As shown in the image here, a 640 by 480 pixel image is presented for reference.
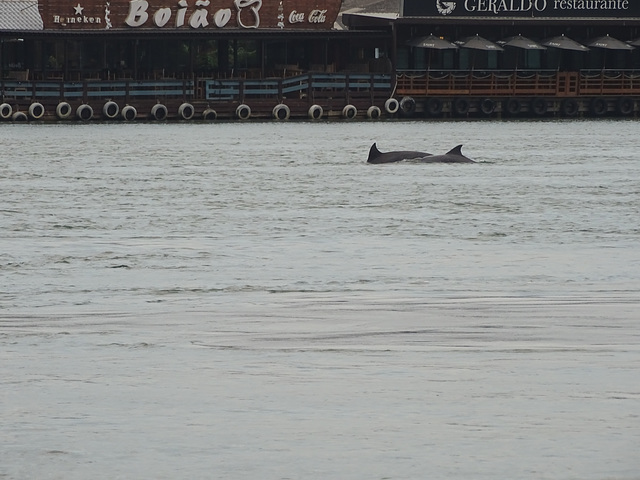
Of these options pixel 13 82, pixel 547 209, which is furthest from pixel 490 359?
pixel 13 82

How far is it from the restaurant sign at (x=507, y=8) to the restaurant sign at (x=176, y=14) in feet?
12.7

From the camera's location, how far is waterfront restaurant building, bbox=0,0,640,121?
55.5 m

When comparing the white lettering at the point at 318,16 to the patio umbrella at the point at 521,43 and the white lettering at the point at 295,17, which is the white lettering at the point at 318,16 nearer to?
the white lettering at the point at 295,17

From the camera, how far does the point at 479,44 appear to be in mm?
56406

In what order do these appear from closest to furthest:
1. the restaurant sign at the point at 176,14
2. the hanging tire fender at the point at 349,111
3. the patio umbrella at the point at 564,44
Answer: the restaurant sign at the point at 176,14 → the patio umbrella at the point at 564,44 → the hanging tire fender at the point at 349,111

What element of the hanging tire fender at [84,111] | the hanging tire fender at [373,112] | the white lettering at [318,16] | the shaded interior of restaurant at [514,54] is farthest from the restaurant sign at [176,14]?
the shaded interior of restaurant at [514,54]

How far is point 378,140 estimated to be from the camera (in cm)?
4462

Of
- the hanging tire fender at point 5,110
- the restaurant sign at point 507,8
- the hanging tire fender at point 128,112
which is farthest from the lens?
the restaurant sign at point 507,8

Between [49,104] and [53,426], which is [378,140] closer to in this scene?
[49,104]

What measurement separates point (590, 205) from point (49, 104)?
120ft

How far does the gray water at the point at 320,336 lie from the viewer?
22.5ft

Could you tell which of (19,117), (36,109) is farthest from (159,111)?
(19,117)

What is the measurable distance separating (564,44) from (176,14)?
13.3 metres

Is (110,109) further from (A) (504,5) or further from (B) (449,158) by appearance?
(B) (449,158)
